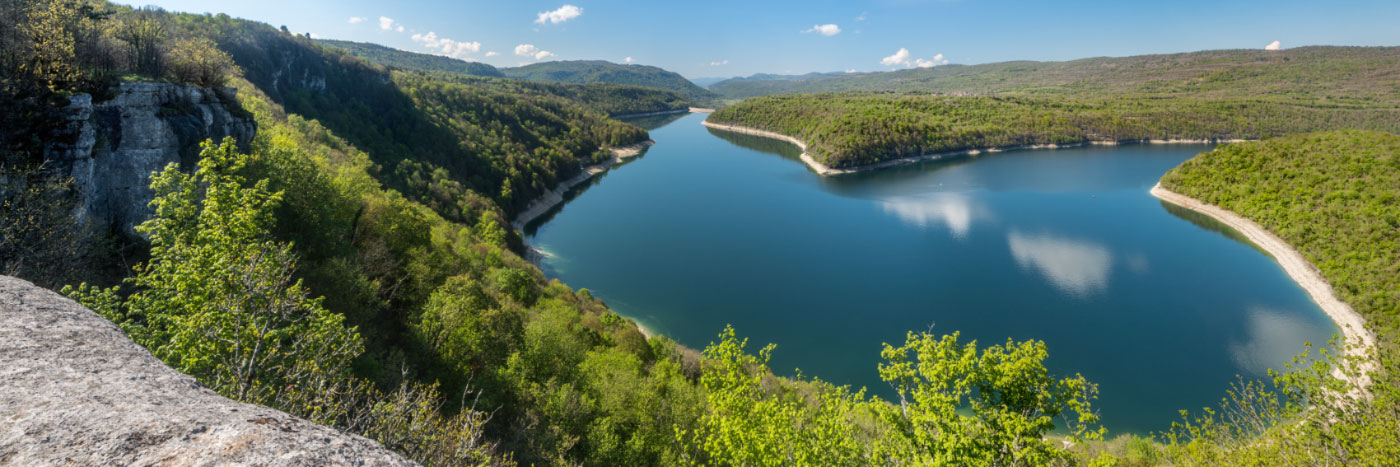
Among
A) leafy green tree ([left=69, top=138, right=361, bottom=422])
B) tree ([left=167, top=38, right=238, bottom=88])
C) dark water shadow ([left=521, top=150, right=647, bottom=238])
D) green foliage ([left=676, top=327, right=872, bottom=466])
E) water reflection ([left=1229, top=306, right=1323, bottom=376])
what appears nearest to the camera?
leafy green tree ([left=69, top=138, right=361, bottom=422])

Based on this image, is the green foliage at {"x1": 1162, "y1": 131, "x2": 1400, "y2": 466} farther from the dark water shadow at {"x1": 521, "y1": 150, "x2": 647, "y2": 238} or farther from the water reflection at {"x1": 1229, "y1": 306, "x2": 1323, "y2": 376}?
the dark water shadow at {"x1": 521, "y1": 150, "x2": 647, "y2": 238}

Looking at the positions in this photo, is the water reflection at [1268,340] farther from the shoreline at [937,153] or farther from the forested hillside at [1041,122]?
the forested hillside at [1041,122]

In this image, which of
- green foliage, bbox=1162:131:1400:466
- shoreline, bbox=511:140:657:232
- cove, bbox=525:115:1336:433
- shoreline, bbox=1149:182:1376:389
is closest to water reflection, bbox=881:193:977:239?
cove, bbox=525:115:1336:433

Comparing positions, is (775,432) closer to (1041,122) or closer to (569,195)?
(569,195)

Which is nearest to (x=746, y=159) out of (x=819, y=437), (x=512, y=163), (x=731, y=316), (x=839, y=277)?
(x=512, y=163)

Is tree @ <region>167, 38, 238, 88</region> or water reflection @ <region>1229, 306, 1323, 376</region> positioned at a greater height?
tree @ <region>167, 38, 238, 88</region>

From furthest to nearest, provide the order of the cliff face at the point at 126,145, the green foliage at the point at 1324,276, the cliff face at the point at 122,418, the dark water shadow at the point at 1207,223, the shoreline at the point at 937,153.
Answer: the shoreline at the point at 937,153
the dark water shadow at the point at 1207,223
the cliff face at the point at 126,145
the green foliage at the point at 1324,276
the cliff face at the point at 122,418

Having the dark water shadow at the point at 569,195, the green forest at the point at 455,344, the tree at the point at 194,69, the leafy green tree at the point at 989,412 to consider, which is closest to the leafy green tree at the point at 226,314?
the green forest at the point at 455,344
